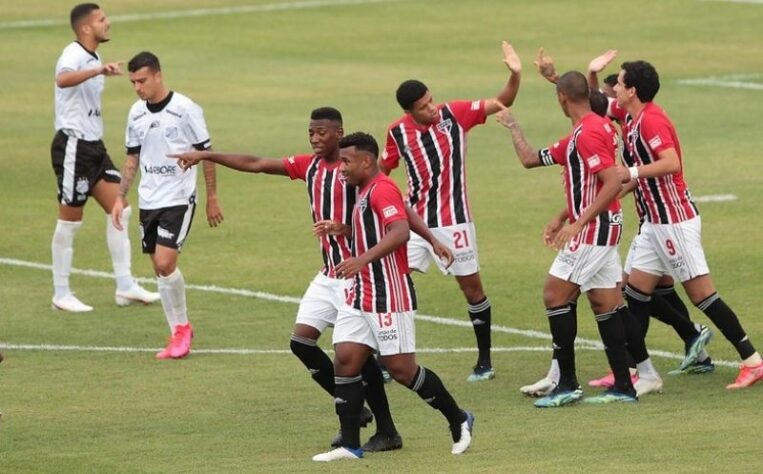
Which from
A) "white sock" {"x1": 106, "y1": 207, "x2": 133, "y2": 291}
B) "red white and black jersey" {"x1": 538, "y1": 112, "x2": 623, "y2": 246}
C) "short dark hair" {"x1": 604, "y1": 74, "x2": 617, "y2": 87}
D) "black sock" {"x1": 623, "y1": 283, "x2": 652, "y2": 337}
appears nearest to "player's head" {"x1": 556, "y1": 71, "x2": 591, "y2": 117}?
"red white and black jersey" {"x1": 538, "y1": 112, "x2": 623, "y2": 246}

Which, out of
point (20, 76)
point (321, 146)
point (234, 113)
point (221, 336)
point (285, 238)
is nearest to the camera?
point (321, 146)

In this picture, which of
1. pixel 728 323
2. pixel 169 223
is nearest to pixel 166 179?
pixel 169 223

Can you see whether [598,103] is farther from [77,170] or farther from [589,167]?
[77,170]

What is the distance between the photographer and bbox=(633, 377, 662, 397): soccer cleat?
13.3 meters

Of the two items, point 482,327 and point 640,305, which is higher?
point 640,305

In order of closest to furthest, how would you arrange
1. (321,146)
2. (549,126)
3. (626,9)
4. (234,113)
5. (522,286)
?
1. (321,146)
2. (522,286)
3. (549,126)
4. (234,113)
5. (626,9)

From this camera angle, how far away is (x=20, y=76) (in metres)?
34.2

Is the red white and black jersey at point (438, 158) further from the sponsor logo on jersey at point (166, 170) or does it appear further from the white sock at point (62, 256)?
the white sock at point (62, 256)

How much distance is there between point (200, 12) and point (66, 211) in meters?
26.9

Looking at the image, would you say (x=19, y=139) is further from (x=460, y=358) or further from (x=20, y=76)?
(x=460, y=358)

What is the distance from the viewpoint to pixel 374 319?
11461 millimetres

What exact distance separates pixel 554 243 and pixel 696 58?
23.2 metres

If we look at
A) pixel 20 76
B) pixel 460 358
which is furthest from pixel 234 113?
pixel 460 358

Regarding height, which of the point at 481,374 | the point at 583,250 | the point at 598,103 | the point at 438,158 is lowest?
the point at 481,374
